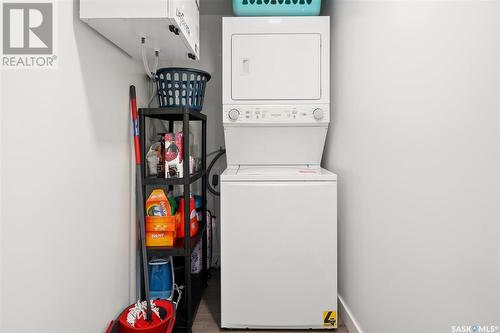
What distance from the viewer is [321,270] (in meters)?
1.71

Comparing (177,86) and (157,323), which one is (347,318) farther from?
(177,86)

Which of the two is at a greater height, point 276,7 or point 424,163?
point 276,7

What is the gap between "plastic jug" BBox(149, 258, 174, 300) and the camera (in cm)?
175

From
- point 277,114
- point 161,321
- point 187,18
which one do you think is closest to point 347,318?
point 161,321

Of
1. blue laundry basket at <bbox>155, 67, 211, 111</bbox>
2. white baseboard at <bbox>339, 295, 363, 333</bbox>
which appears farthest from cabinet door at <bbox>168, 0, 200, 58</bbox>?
white baseboard at <bbox>339, 295, 363, 333</bbox>

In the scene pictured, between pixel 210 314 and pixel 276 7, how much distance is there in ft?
6.78

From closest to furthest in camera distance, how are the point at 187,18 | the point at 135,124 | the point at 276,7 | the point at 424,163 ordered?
the point at 424,163 < the point at 187,18 < the point at 135,124 < the point at 276,7

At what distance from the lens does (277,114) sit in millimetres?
1920

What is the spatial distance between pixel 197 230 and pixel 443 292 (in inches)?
55.5

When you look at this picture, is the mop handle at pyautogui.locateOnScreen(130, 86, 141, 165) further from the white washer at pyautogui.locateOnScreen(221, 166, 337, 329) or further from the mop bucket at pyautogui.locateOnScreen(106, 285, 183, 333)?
the mop bucket at pyautogui.locateOnScreen(106, 285, 183, 333)

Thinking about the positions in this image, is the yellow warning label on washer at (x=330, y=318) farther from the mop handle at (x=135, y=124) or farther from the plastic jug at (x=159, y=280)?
the mop handle at (x=135, y=124)

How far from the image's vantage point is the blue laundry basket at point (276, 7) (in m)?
1.91

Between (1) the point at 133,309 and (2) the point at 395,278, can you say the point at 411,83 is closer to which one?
(2) the point at 395,278

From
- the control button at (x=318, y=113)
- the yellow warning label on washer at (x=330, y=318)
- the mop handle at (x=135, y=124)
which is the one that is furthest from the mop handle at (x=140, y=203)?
the control button at (x=318, y=113)
